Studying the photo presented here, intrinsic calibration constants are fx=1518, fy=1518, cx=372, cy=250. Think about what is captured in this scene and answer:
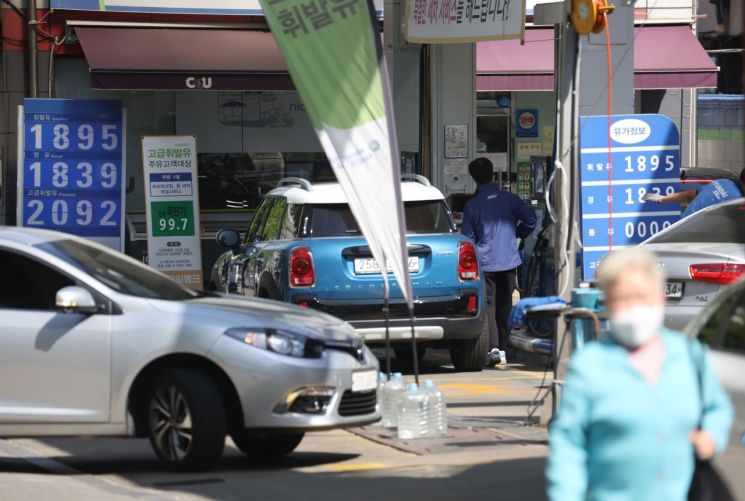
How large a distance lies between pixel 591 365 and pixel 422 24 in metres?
12.8

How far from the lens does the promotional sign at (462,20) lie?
1534 centimetres

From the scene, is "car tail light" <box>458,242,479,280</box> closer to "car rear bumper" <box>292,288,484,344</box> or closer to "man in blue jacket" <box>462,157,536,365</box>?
"car rear bumper" <box>292,288,484,344</box>

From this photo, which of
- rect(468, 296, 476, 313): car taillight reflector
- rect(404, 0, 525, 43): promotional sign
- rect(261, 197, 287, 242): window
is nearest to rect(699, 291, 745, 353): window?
rect(468, 296, 476, 313): car taillight reflector

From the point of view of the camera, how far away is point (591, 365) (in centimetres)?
437

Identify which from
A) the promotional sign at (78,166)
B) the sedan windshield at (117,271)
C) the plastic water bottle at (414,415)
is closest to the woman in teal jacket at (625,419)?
the sedan windshield at (117,271)

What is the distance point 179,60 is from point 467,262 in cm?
898

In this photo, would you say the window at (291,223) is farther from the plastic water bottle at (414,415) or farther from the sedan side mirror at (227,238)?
the plastic water bottle at (414,415)

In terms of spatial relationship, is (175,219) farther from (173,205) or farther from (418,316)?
(418,316)

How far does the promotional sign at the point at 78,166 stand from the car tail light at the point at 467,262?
437 centimetres

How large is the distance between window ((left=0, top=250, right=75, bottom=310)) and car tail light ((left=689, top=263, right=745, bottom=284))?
4159 millimetres

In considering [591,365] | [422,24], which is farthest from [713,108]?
[591,365]

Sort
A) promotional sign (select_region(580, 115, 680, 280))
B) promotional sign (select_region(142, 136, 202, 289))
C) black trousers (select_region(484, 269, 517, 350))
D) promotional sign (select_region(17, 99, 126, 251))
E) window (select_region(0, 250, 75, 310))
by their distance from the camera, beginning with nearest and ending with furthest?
window (select_region(0, 250, 75, 310)) → promotional sign (select_region(580, 115, 680, 280)) → black trousers (select_region(484, 269, 517, 350)) → promotional sign (select_region(17, 99, 126, 251)) → promotional sign (select_region(142, 136, 202, 289))

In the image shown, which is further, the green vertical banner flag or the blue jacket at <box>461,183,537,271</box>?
the blue jacket at <box>461,183,537,271</box>

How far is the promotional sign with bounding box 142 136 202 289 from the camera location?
18234mm
